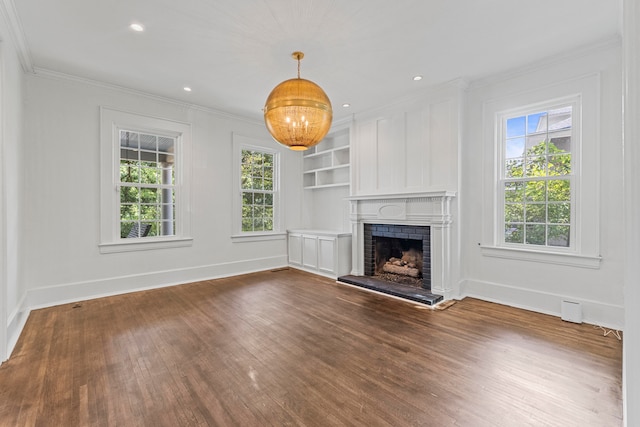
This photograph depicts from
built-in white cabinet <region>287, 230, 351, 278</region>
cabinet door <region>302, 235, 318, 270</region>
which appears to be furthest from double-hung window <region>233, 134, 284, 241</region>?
cabinet door <region>302, 235, 318, 270</region>

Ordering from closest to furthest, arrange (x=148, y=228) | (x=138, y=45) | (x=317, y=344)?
(x=317, y=344) < (x=138, y=45) < (x=148, y=228)

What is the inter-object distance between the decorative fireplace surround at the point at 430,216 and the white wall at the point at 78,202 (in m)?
2.85

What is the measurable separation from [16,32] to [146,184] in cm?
212

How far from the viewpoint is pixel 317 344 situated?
2631 millimetres

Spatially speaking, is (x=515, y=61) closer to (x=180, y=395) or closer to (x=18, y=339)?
(x=180, y=395)

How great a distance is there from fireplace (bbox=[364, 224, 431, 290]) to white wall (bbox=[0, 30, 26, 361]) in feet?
13.8

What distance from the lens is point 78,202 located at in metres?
3.86

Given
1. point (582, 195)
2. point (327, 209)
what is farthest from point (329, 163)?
point (582, 195)

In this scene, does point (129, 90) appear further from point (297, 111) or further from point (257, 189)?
point (297, 111)

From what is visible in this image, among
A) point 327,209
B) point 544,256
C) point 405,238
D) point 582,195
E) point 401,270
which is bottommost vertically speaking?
point 401,270

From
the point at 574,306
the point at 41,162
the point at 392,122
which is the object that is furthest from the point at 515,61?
the point at 41,162

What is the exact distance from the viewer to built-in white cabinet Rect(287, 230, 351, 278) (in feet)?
16.5

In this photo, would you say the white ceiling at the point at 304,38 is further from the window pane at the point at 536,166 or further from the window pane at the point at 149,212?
the window pane at the point at 149,212

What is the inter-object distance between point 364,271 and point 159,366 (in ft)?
10.8
